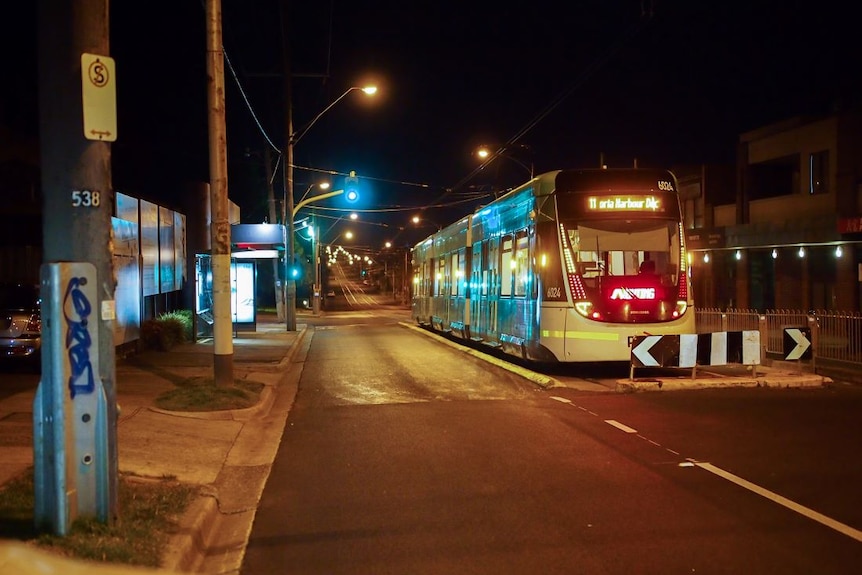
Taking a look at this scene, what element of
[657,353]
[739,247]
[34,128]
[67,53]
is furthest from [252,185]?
[67,53]

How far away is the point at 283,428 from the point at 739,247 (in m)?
25.1

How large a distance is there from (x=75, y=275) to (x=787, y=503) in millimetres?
5838

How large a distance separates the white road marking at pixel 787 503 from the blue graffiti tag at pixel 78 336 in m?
5.46

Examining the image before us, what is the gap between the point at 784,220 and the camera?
28.8m

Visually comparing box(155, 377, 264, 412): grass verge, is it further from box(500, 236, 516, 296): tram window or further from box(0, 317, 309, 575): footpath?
box(500, 236, 516, 296): tram window

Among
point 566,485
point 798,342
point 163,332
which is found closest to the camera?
point 566,485

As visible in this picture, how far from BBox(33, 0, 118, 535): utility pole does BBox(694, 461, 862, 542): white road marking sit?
207 inches

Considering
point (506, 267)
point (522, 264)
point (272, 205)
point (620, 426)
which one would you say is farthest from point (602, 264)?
point (272, 205)

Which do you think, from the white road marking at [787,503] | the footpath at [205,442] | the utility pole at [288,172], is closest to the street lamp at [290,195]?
the utility pole at [288,172]

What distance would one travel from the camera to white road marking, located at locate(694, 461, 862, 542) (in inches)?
235

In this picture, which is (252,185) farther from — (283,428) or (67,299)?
(67,299)

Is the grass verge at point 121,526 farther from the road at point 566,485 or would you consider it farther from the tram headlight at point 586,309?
the tram headlight at point 586,309

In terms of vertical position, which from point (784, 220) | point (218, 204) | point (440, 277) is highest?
point (784, 220)

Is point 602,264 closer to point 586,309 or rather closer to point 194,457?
point 586,309
